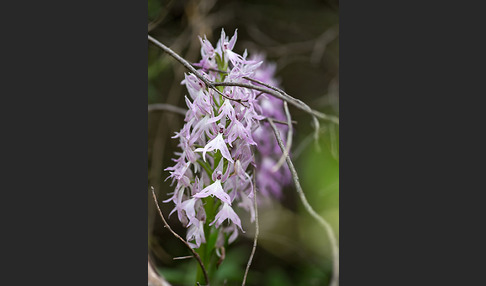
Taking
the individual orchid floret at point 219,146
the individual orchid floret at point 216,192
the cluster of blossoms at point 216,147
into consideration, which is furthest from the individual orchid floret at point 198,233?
the individual orchid floret at point 219,146

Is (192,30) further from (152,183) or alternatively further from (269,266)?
(269,266)

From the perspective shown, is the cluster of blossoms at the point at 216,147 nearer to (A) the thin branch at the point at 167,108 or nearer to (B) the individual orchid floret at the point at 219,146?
(B) the individual orchid floret at the point at 219,146

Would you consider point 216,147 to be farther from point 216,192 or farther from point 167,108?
point 167,108

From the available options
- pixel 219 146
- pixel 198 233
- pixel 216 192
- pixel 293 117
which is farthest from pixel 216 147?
pixel 293 117

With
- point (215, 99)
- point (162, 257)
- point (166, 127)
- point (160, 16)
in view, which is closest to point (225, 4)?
point (160, 16)

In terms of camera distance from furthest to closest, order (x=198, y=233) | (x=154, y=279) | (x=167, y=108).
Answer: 1. (x=167, y=108)
2. (x=154, y=279)
3. (x=198, y=233)

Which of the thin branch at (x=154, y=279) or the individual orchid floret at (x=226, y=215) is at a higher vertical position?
the individual orchid floret at (x=226, y=215)
